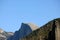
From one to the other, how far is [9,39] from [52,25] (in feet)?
426

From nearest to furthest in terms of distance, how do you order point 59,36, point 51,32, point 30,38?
point 59,36 < point 51,32 < point 30,38

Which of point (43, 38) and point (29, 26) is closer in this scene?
point (43, 38)

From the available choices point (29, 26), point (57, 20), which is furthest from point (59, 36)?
point (29, 26)

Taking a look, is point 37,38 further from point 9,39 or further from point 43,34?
A: point 9,39

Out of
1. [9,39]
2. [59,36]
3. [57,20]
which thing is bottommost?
[59,36]

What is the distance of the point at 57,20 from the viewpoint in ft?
115

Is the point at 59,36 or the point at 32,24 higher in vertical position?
the point at 32,24

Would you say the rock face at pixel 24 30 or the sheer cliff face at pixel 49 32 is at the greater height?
the rock face at pixel 24 30

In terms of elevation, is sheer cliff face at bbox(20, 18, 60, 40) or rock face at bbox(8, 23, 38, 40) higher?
rock face at bbox(8, 23, 38, 40)

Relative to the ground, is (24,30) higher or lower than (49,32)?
higher

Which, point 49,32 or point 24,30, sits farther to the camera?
point 24,30

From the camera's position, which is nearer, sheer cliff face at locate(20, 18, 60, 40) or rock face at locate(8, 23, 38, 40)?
sheer cliff face at locate(20, 18, 60, 40)

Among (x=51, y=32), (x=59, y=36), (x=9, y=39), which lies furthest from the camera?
(x=9, y=39)

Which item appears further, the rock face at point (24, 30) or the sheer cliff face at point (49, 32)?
the rock face at point (24, 30)
